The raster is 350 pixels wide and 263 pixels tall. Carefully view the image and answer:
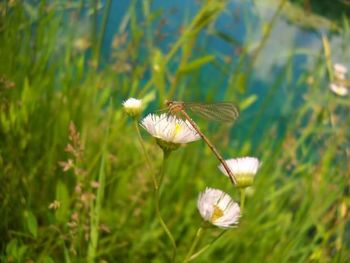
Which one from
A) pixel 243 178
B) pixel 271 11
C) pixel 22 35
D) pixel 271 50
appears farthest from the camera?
pixel 271 11

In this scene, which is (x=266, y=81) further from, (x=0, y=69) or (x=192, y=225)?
(x=0, y=69)

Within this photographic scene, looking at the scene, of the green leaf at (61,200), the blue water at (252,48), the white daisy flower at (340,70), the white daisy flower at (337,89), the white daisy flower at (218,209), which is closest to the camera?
the white daisy flower at (218,209)

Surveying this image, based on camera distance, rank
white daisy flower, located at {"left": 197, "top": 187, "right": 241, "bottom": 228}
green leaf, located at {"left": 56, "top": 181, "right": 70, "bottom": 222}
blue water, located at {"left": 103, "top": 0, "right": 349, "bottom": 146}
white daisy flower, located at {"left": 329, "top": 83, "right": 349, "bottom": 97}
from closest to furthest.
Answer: white daisy flower, located at {"left": 197, "top": 187, "right": 241, "bottom": 228} < green leaf, located at {"left": 56, "top": 181, "right": 70, "bottom": 222} < white daisy flower, located at {"left": 329, "top": 83, "right": 349, "bottom": 97} < blue water, located at {"left": 103, "top": 0, "right": 349, "bottom": 146}

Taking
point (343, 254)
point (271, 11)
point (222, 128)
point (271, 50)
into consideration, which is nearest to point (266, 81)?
point (271, 50)

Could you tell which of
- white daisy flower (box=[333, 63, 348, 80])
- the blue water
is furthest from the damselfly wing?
white daisy flower (box=[333, 63, 348, 80])

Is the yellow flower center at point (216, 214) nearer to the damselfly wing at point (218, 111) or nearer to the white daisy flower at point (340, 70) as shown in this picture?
the damselfly wing at point (218, 111)

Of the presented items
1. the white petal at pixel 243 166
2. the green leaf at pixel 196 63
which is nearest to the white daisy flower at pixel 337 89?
the green leaf at pixel 196 63

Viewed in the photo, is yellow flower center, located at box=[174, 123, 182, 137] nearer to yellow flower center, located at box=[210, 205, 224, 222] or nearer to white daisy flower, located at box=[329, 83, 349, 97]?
yellow flower center, located at box=[210, 205, 224, 222]
